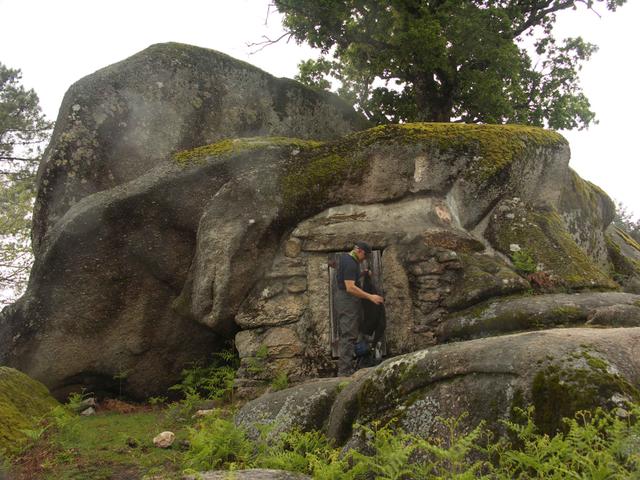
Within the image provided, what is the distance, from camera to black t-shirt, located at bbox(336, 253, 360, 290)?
8.48 metres

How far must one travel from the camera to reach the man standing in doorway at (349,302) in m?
8.43

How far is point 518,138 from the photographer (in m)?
10.6

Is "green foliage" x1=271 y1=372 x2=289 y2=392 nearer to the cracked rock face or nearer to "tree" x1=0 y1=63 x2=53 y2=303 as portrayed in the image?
the cracked rock face

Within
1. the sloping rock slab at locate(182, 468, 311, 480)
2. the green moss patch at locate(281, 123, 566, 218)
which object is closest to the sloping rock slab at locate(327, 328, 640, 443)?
the sloping rock slab at locate(182, 468, 311, 480)

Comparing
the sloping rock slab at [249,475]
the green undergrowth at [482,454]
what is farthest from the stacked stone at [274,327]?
the sloping rock slab at [249,475]

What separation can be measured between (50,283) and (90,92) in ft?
14.4

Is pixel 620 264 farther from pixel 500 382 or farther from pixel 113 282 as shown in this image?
pixel 113 282

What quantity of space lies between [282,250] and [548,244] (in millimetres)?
4544

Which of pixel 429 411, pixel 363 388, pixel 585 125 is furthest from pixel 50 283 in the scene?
pixel 585 125

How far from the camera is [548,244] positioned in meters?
9.66

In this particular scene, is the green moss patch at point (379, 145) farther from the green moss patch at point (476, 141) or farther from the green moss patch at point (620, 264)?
the green moss patch at point (620, 264)

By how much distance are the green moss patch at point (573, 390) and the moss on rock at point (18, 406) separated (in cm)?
577

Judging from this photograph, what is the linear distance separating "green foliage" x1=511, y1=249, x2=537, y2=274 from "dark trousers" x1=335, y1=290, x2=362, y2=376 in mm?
2801

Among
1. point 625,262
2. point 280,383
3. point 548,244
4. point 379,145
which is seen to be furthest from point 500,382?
point 625,262
